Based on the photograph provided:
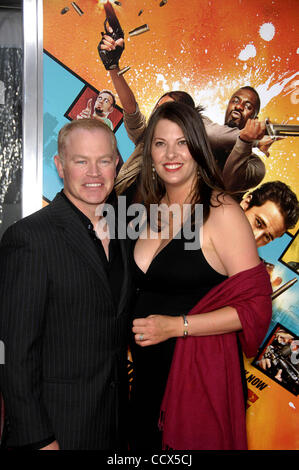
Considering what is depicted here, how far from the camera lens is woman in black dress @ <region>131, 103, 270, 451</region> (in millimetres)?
1633

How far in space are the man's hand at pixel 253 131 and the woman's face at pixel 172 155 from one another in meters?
0.56

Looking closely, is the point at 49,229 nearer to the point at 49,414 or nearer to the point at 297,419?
the point at 49,414

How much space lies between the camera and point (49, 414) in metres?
1.41

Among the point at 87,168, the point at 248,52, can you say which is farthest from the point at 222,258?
the point at 248,52

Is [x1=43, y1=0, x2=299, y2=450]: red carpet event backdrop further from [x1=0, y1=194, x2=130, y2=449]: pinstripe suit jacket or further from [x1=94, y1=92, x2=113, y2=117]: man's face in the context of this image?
[x1=0, y1=194, x2=130, y2=449]: pinstripe suit jacket

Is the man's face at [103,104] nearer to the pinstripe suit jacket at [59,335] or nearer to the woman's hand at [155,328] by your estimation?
the pinstripe suit jacket at [59,335]

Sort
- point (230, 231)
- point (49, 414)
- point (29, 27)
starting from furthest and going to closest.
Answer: point (29, 27) → point (230, 231) → point (49, 414)

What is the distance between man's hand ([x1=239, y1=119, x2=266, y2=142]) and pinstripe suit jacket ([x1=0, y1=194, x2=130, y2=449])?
3.61ft

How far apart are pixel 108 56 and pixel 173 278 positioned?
3.80 feet

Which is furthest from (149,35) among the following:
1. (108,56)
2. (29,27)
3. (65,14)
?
(29,27)

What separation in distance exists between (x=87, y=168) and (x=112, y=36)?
940mm

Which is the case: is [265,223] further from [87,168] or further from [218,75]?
[87,168]

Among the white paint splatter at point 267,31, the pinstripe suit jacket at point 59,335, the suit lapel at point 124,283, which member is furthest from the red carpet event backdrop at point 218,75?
the pinstripe suit jacket at point 59,335

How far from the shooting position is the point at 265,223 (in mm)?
2256
